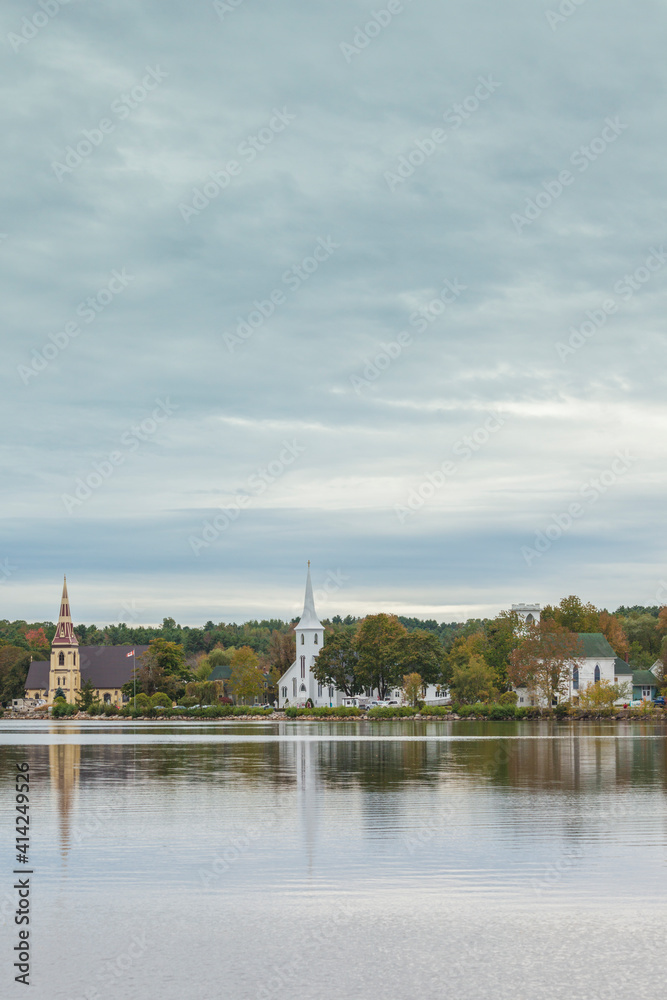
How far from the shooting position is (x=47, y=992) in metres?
11.3

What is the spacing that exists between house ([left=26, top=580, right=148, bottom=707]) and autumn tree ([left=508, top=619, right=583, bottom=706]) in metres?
74.2

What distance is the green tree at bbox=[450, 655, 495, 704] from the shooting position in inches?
4545

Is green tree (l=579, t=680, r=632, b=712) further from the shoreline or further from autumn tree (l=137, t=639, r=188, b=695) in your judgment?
autumn tree (l=137, t=639, r=188, b=695)

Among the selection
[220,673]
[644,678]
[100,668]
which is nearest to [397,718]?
[644,678]

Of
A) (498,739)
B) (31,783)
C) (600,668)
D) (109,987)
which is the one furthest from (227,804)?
(600,668)

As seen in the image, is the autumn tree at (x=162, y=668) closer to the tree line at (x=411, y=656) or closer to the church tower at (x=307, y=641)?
the tree line at (x=411, y=656)

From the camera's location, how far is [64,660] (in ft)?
550

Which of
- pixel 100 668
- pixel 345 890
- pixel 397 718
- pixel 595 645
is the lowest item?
pixel 397 718

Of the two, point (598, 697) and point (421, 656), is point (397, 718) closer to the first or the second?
point (421, 656)

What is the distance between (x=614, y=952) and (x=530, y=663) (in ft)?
319

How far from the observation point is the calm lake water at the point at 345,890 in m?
11.8

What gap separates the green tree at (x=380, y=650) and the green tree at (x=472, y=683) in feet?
28.2

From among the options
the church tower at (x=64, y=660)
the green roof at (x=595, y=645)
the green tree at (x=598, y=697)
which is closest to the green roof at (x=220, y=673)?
the church tower at (x=64, y=660)

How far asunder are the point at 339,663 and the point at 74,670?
54091 millimetres
